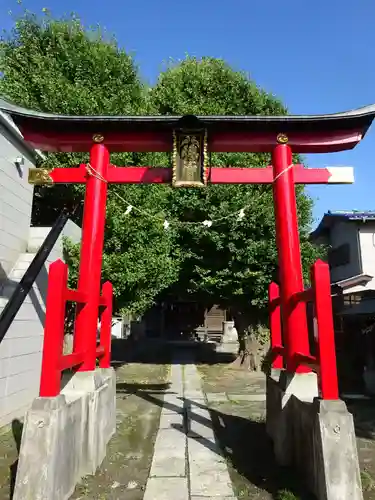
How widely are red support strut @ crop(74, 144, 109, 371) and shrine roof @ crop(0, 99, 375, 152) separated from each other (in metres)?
0.52

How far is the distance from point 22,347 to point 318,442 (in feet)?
19.3

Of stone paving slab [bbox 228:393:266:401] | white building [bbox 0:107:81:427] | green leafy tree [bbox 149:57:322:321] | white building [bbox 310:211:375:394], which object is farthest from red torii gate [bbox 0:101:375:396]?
white building [bbox 310:211:375:394]

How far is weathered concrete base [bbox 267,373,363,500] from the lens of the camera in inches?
155

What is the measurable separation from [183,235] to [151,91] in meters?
8.07

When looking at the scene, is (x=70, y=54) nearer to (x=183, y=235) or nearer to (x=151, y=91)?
(x=151, y=91)

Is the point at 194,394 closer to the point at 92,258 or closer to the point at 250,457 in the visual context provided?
the point at 250,457

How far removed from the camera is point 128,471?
5.46 m

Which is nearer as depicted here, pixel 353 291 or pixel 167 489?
pixel 167 489

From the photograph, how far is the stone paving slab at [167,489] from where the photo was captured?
14.9 feet

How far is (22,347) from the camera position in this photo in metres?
7.79

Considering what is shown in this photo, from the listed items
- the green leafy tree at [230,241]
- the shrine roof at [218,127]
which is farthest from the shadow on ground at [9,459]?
the green leafy tree at [230,241]

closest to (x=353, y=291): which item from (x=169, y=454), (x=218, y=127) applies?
(x=218, y=127)

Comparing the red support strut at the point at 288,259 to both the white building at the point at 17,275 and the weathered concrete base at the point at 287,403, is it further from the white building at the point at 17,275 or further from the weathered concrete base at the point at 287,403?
the white building at the point at 17,275

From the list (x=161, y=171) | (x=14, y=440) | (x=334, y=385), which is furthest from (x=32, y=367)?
(x=334, y=385)
